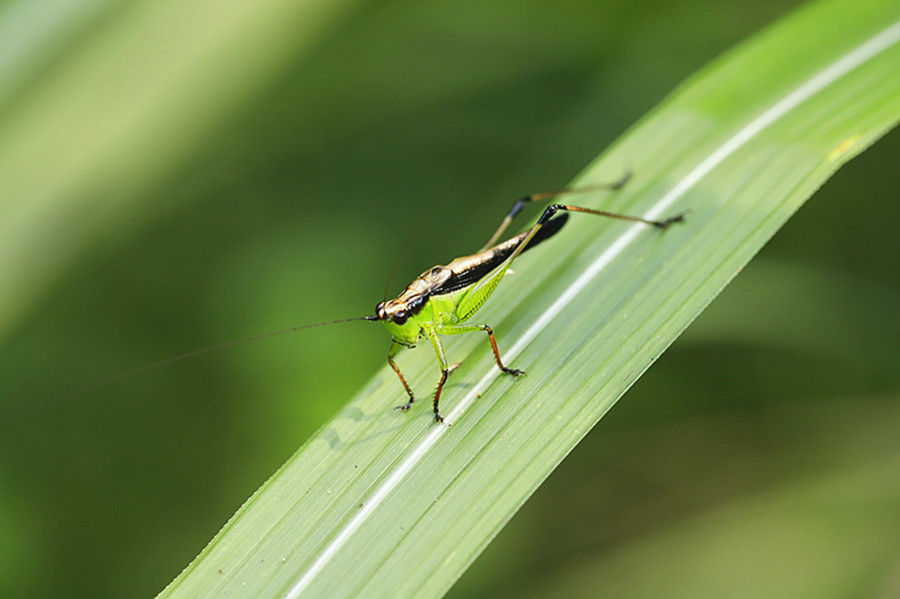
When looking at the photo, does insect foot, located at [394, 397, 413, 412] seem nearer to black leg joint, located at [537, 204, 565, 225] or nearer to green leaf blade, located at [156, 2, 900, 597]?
green leaf blade, located at [156, 2, 900, 597]

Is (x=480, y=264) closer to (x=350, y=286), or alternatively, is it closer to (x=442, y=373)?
(x=442, y=373)

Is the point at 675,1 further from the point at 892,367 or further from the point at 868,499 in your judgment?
the point at 868,499

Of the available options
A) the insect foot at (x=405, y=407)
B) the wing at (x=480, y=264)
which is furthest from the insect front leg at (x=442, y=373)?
the wing at (x=480, y=264)

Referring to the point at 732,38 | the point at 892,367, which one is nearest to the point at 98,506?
the point at 892,367

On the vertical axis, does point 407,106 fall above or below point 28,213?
below

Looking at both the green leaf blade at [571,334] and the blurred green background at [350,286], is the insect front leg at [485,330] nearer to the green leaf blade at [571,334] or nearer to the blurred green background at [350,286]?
the green leaf blade at [571,334]

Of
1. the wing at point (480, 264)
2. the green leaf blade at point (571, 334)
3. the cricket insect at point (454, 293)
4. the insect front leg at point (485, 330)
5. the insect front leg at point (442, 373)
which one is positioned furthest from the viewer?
the wing at point (480, 264)
